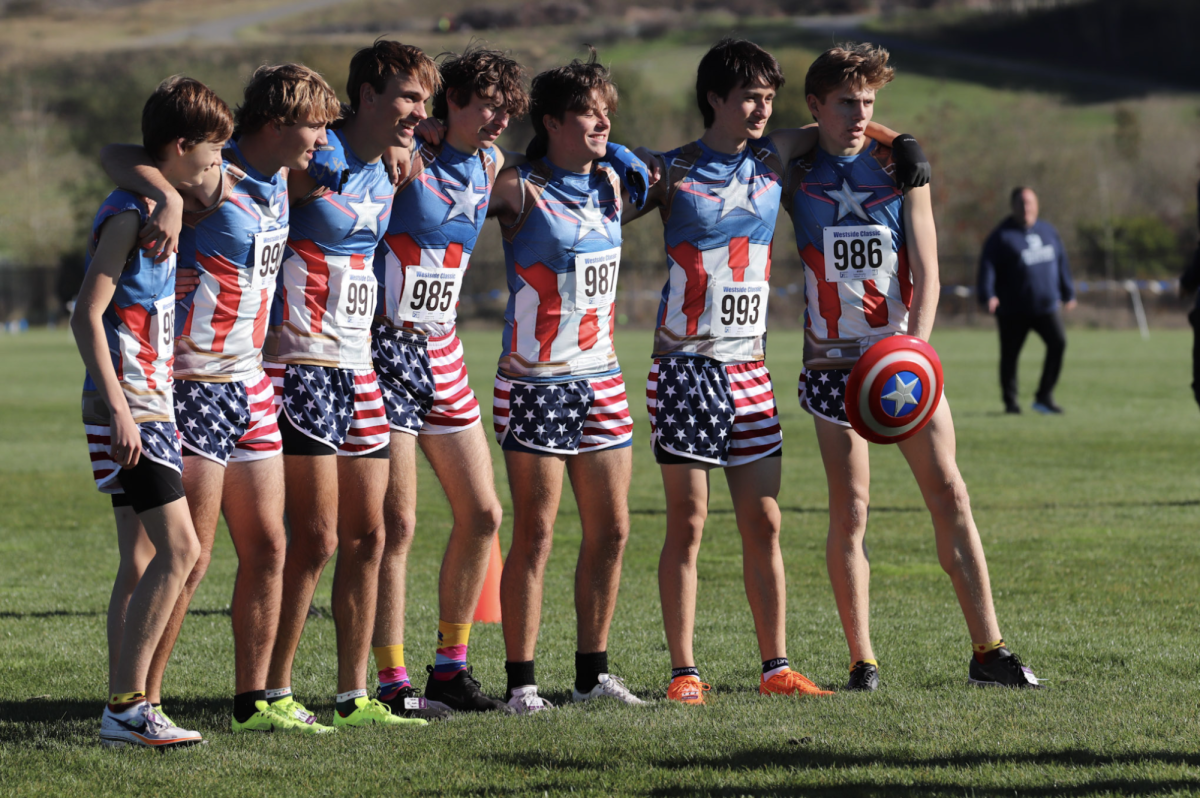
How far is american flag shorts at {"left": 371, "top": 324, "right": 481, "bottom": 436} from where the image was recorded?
4707 mm

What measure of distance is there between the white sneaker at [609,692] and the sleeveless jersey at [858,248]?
139cm

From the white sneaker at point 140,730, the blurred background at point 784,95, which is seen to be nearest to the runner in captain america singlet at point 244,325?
the white sneaker at point 140,730

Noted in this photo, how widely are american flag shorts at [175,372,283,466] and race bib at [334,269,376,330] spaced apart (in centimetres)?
34

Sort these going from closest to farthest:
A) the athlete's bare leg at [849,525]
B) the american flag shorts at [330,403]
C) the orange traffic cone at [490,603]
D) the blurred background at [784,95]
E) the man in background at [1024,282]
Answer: the american flag shorts at [330,403], the athlete's bare leg at [849,525], the orange traffic cone at [490,603], the man in background at [1024,282], the blurred background at [784,95]

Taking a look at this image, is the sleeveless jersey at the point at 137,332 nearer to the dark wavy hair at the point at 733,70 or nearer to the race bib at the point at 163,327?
the race bib at the point at 163,327

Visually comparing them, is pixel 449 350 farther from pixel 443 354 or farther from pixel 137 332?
pixel 137 332

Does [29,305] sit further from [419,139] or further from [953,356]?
[419,139]

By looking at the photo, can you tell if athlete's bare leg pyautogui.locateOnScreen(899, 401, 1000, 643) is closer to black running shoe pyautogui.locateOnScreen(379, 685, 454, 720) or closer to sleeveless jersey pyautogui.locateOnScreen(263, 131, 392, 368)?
black running shoe pyautogui.locateOnScreen(379, 685, 454, 720)

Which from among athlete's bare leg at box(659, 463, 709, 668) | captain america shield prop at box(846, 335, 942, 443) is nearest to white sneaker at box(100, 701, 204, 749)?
athlete's bare leg at box(659, 463, 709, 668)

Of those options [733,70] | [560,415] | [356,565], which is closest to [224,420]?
[356,565]

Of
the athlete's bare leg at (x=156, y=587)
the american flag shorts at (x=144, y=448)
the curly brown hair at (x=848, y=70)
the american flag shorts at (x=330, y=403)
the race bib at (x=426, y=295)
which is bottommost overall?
the athlete's bare leg at (x=156, y=587)

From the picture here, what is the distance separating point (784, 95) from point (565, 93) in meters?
63.0

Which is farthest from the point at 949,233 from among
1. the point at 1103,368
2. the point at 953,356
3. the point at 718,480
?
the point at 718,480

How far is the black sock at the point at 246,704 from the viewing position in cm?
448
